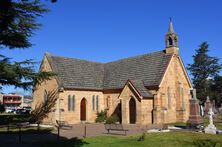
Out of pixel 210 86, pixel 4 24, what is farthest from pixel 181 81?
pixel 210 86

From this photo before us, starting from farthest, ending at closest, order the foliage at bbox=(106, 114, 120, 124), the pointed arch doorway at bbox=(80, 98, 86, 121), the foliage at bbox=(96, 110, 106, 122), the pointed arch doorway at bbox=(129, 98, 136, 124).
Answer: the foliage at bbox=(96, 110, 106, 122), the pointed arch doorway at bbox=(80, 98, 86, 121), the pointed arch doorway at bbox=(129, 98, 136, 124), the foliage at bbox=(106, 114, 120, 124)

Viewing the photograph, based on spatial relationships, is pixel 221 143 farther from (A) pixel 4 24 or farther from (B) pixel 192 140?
(A) pixel 4 24

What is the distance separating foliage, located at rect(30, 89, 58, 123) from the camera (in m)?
39.3

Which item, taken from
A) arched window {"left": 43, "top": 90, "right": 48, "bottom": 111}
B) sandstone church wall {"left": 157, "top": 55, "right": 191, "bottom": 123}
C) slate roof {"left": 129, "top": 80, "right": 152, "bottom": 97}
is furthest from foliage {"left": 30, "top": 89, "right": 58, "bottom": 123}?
sandstone church wall {"left": 157, "top": 55, "right": 191, "bottom": 123}

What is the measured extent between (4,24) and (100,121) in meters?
28.7

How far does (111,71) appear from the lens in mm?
45906

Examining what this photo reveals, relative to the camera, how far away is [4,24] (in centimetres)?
1498

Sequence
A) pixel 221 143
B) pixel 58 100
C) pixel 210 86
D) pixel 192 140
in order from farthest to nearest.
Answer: pixel 210 86
pixel 58 100
pixel 192 140
pixel 221 143

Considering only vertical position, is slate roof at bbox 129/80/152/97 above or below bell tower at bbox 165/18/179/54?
below

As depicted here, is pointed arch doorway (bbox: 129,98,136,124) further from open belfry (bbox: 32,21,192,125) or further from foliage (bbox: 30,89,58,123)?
foliage (bbox: 30,89,58,123)

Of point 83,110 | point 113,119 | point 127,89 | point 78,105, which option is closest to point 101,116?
point 83,110

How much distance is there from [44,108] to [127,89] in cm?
1180

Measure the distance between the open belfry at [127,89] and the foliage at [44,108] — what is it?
0.56 m

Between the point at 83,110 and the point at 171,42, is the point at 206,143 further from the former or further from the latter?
the point at 83,110
